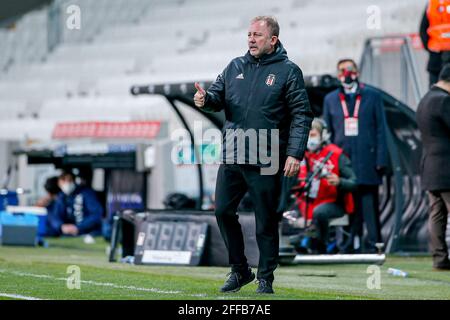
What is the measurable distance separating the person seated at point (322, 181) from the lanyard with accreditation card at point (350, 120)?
39 centimetres

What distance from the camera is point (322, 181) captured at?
509 inches

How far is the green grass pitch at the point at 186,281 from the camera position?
342 inches

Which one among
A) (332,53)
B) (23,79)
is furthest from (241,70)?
(23,79)

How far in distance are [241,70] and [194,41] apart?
70.4 ft

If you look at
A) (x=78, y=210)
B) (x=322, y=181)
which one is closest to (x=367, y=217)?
(x=322, y=181)

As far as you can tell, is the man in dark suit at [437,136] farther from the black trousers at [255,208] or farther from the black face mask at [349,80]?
the black trousers at [255,208]

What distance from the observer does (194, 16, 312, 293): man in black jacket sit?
8.59m

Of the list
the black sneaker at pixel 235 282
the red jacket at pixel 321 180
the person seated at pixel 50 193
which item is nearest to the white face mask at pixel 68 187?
the person seated at pixel 50 193

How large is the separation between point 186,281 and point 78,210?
7.83 metres

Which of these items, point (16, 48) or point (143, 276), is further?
point (16, 48)

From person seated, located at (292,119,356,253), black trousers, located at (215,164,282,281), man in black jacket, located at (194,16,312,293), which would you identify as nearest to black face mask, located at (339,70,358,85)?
person seated, located at (292,119,356,253)

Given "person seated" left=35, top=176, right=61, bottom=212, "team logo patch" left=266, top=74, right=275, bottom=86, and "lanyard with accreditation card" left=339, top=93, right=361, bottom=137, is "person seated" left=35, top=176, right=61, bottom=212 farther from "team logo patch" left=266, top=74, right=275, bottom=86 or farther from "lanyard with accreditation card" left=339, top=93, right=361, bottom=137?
"team logo patch" left=266, top=74, right=275, bottom=86
